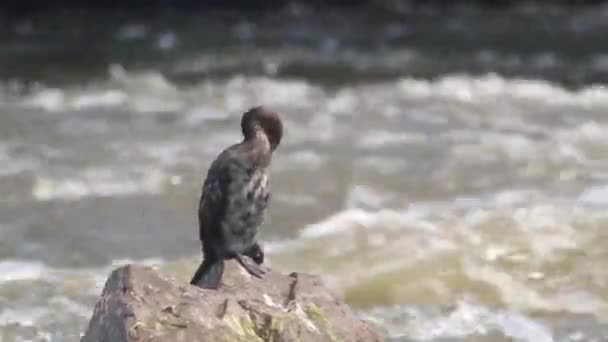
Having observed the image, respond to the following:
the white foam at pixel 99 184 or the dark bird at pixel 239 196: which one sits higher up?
the white foam at pixel 99 184

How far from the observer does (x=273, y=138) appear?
3.57 metres

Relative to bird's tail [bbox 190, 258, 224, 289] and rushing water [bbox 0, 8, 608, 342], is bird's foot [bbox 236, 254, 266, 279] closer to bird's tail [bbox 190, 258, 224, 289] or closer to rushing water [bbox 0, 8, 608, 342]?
bird's tail [bbox 190, 258, 224, 289]

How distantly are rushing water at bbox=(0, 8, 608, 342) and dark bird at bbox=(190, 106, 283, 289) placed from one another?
1.17 meters

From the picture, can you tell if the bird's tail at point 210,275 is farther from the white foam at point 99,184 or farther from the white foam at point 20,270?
the white foam at point 99,184

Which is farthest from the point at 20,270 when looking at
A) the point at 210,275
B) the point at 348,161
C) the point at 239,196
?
the point at 348,161

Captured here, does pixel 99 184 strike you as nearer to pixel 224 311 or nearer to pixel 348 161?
pixel 348 161

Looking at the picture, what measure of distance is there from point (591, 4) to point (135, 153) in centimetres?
615

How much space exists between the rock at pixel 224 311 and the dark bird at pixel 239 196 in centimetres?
5

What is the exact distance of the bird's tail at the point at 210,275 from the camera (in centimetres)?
350

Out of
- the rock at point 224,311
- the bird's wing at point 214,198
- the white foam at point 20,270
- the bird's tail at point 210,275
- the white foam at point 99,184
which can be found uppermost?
the white foam at point 99,184

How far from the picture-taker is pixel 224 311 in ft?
10.8

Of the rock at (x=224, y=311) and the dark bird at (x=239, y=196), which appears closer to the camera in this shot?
the rock at (x=224, y=311)

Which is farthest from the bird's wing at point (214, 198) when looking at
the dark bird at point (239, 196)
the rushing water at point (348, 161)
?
the rushing water at point (348, 161)

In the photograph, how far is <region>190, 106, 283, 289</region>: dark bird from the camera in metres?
3.48
